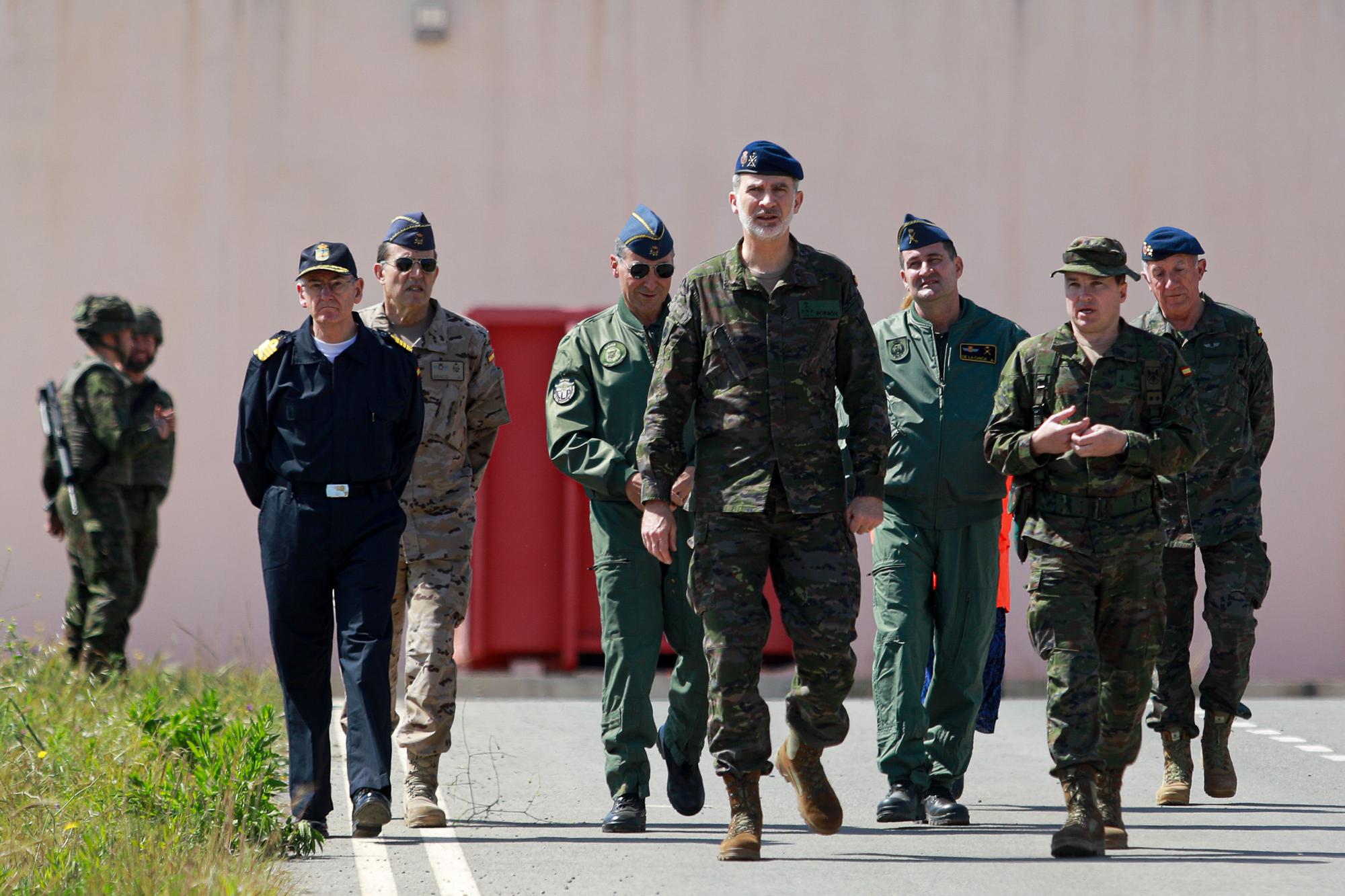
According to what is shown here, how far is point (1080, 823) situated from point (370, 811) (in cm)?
222

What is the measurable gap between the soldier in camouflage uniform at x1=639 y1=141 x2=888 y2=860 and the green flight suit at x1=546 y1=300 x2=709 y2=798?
2.28 feet

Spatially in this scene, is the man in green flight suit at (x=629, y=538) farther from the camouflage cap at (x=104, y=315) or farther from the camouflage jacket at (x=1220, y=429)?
the camouflage cap at (x=104, y=315)

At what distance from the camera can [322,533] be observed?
22.5 ft

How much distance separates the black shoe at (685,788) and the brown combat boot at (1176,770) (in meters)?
1.82

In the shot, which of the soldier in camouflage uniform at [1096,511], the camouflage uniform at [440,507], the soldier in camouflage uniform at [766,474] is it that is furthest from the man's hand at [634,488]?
the soldier in camouflage uniform at [1096,511]

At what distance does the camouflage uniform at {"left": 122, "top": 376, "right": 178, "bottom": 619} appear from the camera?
37.8 feet

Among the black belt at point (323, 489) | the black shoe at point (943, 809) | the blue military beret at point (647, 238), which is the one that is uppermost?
the blue military beret at point (647, 238)

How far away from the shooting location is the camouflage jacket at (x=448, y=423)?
759cm

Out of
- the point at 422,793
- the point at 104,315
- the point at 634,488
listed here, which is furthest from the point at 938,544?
the point at 104,315

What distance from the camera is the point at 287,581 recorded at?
270 inches

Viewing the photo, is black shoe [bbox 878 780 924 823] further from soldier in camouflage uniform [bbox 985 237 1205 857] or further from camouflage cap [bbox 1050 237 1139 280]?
camouflage cap [bbox 1050 237 1139 280]

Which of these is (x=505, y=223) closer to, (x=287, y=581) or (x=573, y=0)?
(x=573, y=0)

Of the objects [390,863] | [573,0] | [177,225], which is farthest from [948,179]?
[390,863]

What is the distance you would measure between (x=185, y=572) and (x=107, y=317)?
6.54 ft
